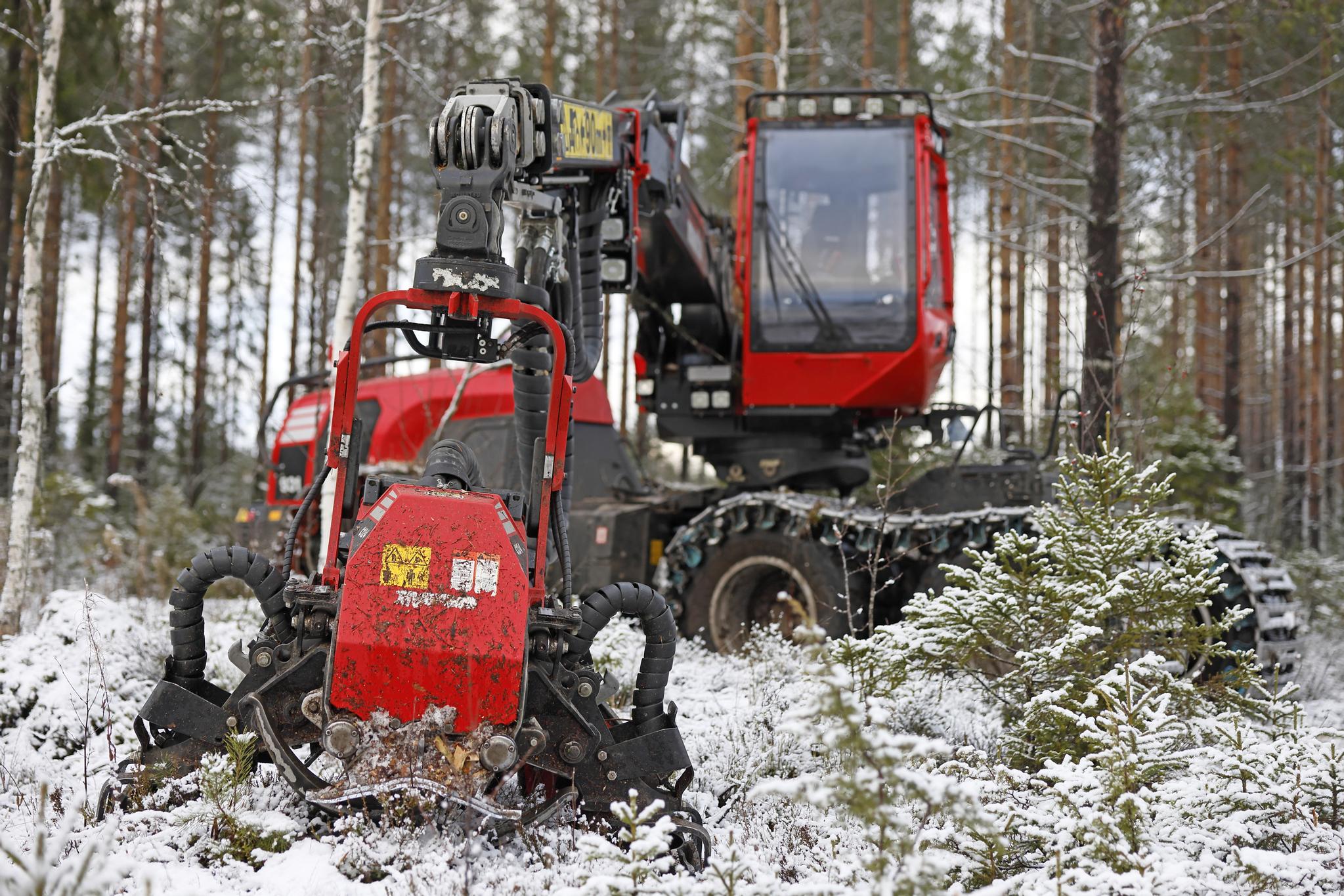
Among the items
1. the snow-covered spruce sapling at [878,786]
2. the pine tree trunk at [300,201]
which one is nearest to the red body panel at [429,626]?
the snow-covered spruce sapling at [878,786]

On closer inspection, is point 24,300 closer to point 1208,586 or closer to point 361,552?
point 361,552

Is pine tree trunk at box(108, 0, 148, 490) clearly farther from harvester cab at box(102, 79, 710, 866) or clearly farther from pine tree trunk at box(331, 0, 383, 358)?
harvester cab at box(102, 79, 710, 866)

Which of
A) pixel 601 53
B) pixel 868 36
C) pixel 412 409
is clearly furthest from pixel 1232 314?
pixel 412 409

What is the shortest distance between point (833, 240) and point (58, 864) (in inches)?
231

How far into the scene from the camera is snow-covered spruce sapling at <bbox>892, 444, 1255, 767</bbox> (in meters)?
4.59

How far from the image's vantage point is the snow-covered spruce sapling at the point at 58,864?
2.41 meters

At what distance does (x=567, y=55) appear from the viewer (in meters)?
21.7

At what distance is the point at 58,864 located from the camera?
3.35 metres

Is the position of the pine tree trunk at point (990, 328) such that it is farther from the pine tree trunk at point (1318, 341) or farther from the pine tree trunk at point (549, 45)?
the pine tree trunk at point (549, 45)

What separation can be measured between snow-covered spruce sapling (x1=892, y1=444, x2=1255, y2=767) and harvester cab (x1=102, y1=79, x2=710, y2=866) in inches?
55.2

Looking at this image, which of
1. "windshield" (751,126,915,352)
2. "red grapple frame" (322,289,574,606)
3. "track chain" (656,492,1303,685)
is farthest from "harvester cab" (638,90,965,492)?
"red grapple frame" (322,289,574,606)

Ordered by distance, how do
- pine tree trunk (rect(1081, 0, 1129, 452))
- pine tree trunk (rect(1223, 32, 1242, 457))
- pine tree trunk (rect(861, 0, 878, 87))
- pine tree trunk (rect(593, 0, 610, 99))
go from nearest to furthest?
pine tree trunk (rect(1081, 0, 1129, 452)) → pine tree trunk (rect(861, 0, 878, 87)) → pine tree trunk (rect(1223, 32, 1242, 457)) → pine tree trunk (rect(593, 0, 610, 99))

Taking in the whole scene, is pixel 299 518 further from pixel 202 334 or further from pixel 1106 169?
pixel 202 334

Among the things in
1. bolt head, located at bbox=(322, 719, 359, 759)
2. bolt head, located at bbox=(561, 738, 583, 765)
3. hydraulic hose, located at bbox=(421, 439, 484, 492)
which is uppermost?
hydraulic hose, located at bbox=(421, 439, 484, 492)
